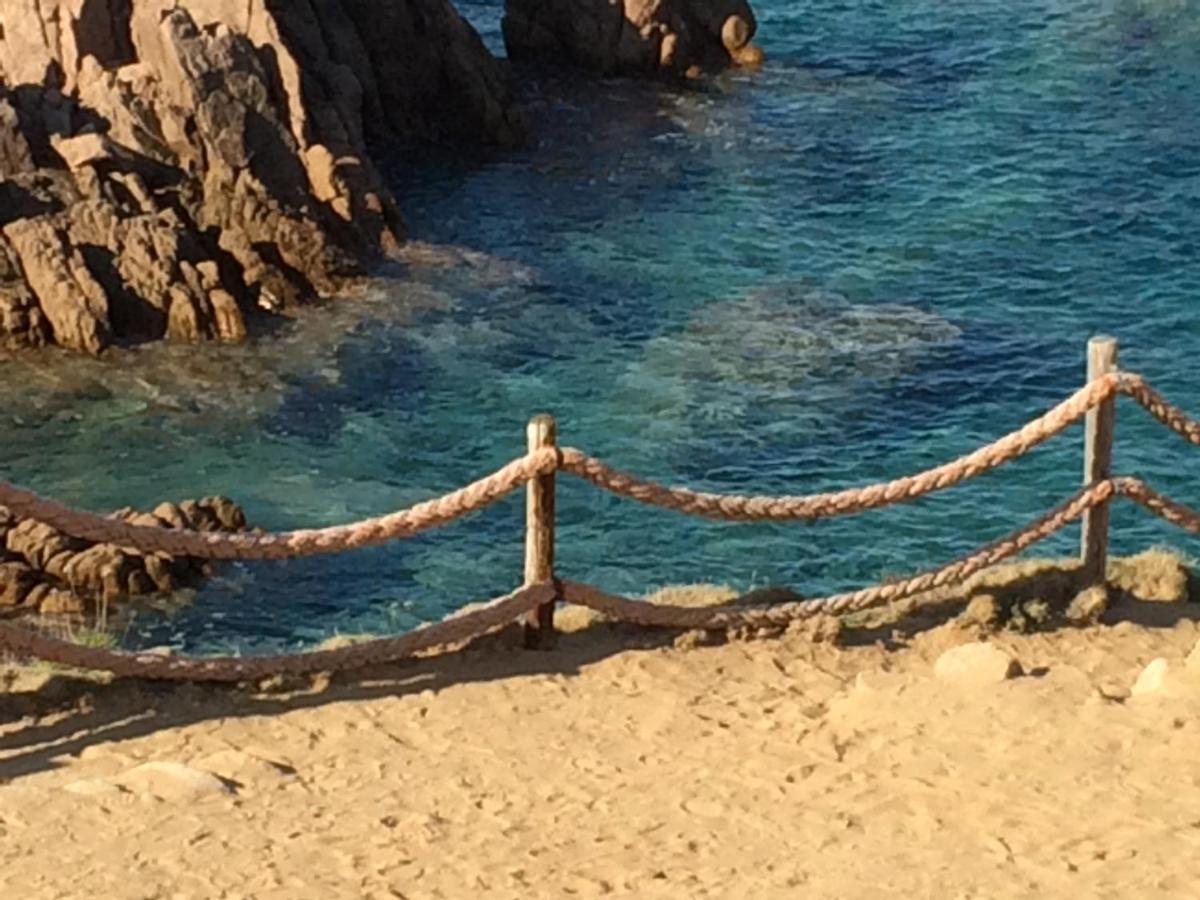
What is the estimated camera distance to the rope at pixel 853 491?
44.1ft

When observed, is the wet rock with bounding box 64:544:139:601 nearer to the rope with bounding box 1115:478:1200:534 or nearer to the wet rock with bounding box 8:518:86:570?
the wet rock with bounding box 8:518:86:570

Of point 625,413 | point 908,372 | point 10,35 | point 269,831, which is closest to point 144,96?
point 10,35

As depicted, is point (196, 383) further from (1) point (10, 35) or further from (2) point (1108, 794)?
(2) point (1108, 794)

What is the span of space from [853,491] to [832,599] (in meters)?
0.72

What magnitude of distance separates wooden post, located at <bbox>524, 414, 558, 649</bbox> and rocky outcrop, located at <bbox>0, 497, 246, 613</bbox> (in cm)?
810

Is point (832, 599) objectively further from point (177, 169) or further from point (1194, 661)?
point (177, 169)

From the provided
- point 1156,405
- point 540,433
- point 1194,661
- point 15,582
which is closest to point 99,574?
point 15,582

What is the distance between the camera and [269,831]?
1111 cm

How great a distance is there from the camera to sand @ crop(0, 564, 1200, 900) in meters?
Answer: 10.7

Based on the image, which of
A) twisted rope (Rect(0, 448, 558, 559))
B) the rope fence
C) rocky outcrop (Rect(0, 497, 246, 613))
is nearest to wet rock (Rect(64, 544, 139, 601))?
rocky outcrop (Rect(0, 497, 246, 613))

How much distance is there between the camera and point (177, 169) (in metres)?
30.6

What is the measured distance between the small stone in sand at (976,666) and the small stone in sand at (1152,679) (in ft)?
2.43

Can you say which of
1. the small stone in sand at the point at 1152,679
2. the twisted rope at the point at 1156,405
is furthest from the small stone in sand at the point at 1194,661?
the twisted rope at the point at 1156,405

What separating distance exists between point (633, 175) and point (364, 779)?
915 inches
